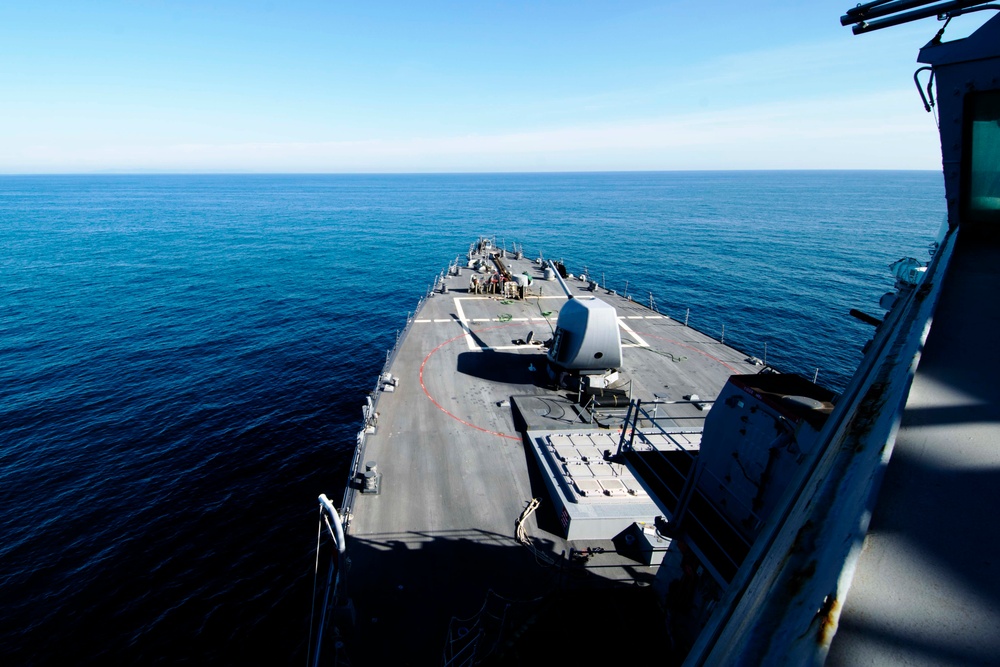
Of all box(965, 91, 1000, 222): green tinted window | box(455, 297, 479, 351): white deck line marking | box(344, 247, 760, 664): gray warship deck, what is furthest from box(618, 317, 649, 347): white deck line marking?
box(965, 91, 1000, 222): green tinted window

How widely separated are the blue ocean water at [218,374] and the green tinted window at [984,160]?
2373 centimetres

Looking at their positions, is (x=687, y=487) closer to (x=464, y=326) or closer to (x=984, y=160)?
(x=984, y=160)

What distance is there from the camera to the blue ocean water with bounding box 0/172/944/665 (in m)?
20.6

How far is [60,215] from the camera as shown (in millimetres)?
132500

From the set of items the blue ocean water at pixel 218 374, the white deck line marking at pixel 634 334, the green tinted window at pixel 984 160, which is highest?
the green tinted window at pixel 984 160

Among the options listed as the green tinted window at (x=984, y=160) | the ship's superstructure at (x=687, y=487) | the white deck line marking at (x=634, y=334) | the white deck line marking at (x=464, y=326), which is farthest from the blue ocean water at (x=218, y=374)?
the green tinted window at (x=984, y=160)

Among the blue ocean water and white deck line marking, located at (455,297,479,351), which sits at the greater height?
white deck line marking, located at (455,297,479,351)

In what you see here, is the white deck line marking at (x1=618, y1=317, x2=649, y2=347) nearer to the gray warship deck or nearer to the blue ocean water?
the gray warship deck

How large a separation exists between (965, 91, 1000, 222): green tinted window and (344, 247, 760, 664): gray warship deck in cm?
1185

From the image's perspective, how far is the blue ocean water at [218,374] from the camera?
810 inches

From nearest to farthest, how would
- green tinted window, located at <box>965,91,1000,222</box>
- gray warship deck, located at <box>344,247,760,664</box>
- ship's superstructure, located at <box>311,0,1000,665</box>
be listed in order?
ship's superstructure, located at <box>311,0,1000,665</box> → green tinted window, located at <box>965,91,1000,222</box> → gray warship deck, located at <box>344,247,760,664</box>

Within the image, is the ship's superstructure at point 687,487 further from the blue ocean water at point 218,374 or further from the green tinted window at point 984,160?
the blue ocean water at point 218,374

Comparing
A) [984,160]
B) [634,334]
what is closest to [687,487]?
[984,160]

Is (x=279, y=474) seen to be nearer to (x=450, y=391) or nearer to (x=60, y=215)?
(x=450, y=391)
